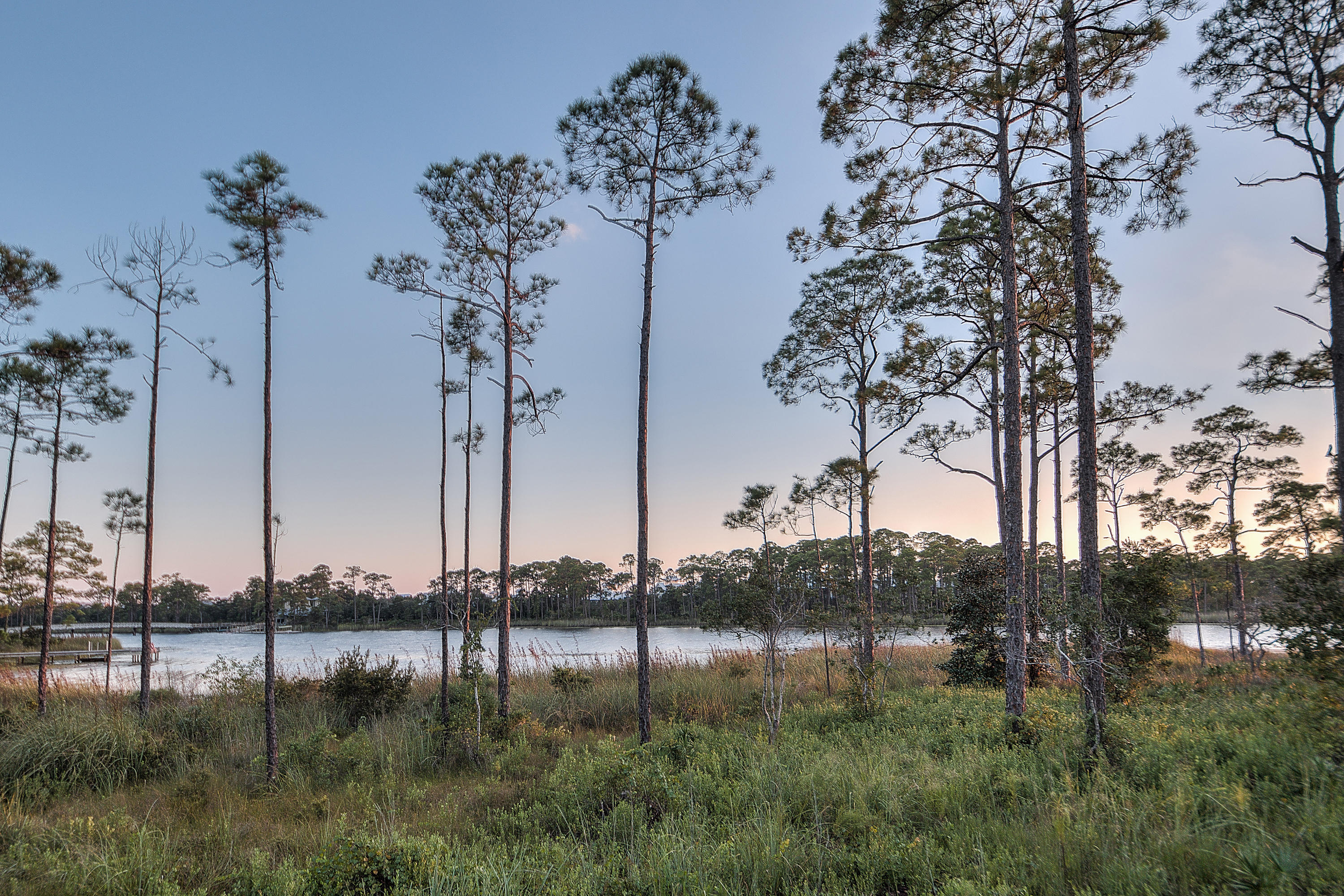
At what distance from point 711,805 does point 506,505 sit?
7736mm

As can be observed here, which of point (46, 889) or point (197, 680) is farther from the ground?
point (46, 889)

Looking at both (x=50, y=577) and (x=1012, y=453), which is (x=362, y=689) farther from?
(x=1012, y=453)

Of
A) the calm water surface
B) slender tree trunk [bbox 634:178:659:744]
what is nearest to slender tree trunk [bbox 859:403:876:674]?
the calm water surface

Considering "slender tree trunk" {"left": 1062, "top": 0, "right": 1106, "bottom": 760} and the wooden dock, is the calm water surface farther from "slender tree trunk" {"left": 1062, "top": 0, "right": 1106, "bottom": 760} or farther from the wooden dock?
"slender tree trunk" {"left": 1062, "top": 0, "right": 1106, "bottom": 760}

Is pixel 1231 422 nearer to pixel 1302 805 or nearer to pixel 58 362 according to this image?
pixel 1302 805

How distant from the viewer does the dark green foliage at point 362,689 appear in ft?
43.3

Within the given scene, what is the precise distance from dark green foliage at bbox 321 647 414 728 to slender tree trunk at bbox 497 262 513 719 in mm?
3144

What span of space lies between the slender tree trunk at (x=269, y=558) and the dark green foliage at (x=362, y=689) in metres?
3.43

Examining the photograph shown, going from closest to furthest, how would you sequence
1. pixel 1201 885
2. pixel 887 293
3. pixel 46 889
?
pixel 1201 885 → pixel 46 889 → pixel 887 293

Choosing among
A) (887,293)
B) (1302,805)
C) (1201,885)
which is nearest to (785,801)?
(1201,885)

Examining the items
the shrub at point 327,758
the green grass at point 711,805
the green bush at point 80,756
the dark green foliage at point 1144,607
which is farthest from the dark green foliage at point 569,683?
the dark green foliage at point 1144,607

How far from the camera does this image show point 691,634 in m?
54.1

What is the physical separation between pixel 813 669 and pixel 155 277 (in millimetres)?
19157

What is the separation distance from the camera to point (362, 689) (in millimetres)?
13250
